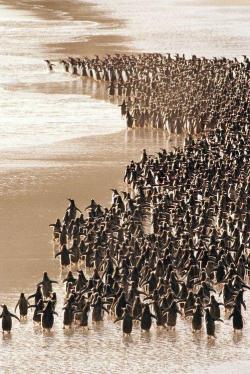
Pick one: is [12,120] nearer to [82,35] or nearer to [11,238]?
[11,238]

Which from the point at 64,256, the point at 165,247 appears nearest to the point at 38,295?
the point at 64,256

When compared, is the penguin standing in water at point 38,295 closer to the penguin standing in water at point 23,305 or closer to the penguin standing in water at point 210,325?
the penguin standing in water at point 23,305

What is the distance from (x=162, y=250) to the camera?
2683 cm

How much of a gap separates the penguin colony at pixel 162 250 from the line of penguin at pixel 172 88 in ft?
27.1

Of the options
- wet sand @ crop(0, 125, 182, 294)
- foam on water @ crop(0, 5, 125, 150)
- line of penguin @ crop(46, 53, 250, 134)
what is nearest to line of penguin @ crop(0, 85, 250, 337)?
wet sand @ crop(0, 125, 182, 294)

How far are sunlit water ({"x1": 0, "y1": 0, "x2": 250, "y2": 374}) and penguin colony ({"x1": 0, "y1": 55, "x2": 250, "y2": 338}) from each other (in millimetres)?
325

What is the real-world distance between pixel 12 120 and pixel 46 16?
44.0 metres

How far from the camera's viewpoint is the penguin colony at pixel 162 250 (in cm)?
2388

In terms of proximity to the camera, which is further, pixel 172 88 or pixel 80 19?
pixel 80 19

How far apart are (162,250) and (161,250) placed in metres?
0.02

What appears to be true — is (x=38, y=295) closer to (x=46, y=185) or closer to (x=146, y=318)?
(x=146, y=318)

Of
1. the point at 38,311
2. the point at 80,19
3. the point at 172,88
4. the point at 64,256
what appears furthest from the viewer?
the point at 80,19

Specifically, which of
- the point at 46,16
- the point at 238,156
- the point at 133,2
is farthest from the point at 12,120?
the point at 133,2

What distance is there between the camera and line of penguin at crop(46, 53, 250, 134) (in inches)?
1738
